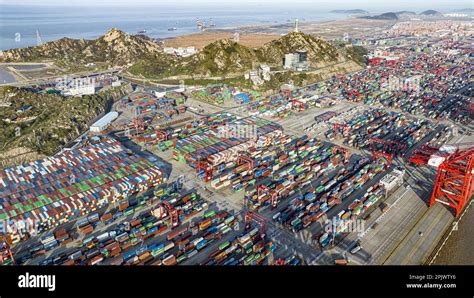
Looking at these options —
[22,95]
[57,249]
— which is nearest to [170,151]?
[57,249]

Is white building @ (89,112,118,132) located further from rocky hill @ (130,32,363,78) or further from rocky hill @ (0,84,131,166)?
rocky hill @ (130,32,363,78)

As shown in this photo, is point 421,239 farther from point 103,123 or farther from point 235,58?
point 235,58

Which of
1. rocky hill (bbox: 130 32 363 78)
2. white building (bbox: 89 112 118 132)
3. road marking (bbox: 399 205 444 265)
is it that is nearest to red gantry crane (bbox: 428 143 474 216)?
road marking (bbox: 399 205 444 265)

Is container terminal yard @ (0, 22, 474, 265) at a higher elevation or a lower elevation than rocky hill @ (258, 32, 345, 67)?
lower

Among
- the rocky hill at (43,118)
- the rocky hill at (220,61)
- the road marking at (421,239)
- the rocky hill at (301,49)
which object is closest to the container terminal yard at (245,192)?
the road marking at (421,239)

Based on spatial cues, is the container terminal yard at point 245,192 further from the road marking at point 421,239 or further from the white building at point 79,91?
the white building at point 79,91
